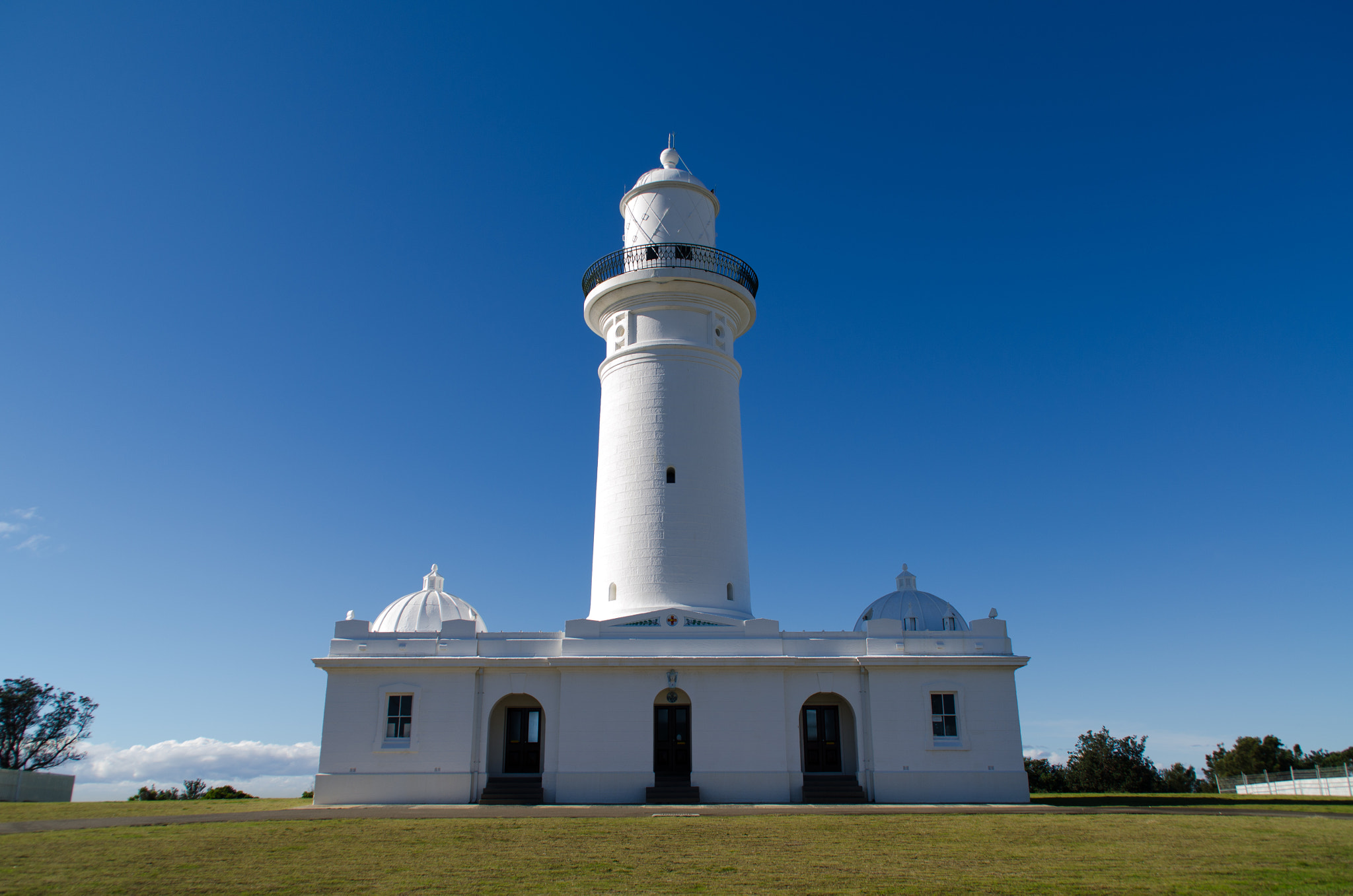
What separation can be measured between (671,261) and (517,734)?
14607 mm

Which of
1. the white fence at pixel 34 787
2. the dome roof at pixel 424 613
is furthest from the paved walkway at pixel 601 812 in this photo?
the white fence at pixel 34 787

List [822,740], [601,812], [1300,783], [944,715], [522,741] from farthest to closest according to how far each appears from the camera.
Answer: [1300,783]
[522,741]
[822,740]
[944,715]
[601,812]

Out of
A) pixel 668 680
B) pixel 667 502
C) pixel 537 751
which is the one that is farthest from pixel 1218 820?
pixel 537 751

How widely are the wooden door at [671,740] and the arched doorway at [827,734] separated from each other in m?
3.40

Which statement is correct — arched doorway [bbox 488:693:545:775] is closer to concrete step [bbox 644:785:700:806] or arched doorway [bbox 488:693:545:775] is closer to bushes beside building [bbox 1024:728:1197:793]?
concrete step [bbox 644:785:700:806]

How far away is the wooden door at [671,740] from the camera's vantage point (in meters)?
24.0

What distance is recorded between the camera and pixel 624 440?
2766cm

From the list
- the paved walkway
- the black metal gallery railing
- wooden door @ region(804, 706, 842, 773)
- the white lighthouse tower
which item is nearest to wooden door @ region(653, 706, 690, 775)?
the paved walkway

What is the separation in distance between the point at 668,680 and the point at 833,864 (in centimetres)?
1153

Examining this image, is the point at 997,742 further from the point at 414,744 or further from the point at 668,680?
the point at 414,744

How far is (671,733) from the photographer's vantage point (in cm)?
2428

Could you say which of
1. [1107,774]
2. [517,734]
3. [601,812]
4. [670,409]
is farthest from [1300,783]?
[601,812]

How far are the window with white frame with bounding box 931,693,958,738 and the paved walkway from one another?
2.15 metres

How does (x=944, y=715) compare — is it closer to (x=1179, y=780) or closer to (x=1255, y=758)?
(x=1179, y=780)
